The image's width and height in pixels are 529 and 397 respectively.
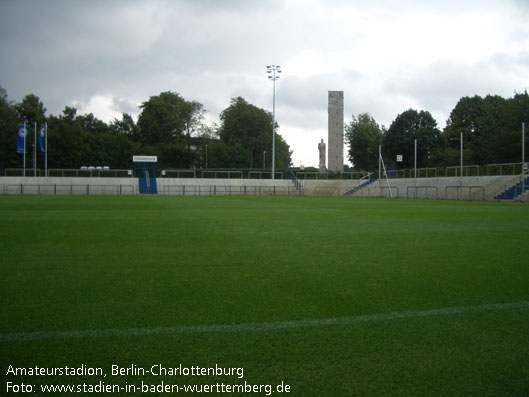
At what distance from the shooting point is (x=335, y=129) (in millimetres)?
60594

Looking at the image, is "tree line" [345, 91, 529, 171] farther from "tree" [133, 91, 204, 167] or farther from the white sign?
the white sign

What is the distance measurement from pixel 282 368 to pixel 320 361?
28 centimetres

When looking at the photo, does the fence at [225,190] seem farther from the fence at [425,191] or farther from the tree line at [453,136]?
the tree line at [453,136]

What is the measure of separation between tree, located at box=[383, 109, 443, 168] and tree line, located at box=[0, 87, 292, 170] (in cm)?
2714

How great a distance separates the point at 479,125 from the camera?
64750 millimetres

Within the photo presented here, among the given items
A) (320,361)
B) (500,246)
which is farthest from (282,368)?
(500,246)

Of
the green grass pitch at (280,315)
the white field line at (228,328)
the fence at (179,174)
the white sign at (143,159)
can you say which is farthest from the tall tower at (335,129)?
the white field line at (228,328)

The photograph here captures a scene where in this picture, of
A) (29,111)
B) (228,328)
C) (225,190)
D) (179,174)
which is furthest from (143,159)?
(228,328)

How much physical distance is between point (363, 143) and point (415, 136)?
12.8 meters

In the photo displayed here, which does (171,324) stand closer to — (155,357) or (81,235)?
(155,357)

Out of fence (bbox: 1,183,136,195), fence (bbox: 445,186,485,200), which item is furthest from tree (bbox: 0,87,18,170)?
fence (bbox: 445,186,485,200)

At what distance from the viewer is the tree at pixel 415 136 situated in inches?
2451

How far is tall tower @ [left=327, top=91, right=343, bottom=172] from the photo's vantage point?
60.7m

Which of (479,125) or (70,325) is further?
(479,125)
